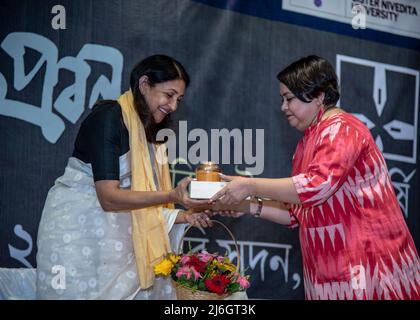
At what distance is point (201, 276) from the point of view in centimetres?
209

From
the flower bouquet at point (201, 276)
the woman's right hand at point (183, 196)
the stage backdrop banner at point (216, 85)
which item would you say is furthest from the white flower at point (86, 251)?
the stage backdrop banner at point (216, 85)

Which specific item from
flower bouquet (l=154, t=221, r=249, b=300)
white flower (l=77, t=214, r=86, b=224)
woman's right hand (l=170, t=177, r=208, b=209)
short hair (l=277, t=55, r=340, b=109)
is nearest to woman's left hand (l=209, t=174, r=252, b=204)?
woman's right hand (l=170, t=177, r=208, b=209)

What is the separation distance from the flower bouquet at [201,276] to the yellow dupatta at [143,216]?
50 mm

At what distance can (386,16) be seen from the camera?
3.67 metres

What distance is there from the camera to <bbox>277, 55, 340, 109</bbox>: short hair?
210 cm

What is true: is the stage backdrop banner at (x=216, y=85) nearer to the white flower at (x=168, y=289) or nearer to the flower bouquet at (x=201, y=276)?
the white flower at (x=168, y=289)

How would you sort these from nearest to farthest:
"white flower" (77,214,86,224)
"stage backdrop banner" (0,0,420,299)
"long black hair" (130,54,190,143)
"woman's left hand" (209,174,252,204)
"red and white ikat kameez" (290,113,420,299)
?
"red and white ikat kameez" (290,113,420,299), "woman's left hand" (209,174,252,204), "white flower" (77,214,86,224), "long black hair" (130,54,190,143), "stage backdrop banner" (0,0,420,299)

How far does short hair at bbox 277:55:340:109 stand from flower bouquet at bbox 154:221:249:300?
0.72 meters

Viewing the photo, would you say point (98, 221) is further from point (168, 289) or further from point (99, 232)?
point (168, 289)

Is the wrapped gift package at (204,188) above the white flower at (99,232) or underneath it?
above

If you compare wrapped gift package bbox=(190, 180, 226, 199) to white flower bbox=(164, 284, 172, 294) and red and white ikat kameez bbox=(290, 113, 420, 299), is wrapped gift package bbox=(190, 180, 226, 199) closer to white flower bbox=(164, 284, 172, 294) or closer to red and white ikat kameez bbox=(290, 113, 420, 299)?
red and white ikat kameez bbox=(290, 113, 420, 299)

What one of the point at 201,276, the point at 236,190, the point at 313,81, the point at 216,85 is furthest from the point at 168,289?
the point at 216,85

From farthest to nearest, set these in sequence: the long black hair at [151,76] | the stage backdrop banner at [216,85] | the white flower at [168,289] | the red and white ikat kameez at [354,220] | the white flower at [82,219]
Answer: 1. the stage backdrop banner at [216,85]
2. the white flower at [168,289]
3. the long black hair at [151,76]
4. the white flower at [82,219]
5. the red and white ikat kameez at [354,220]

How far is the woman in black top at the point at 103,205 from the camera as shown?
210cm
